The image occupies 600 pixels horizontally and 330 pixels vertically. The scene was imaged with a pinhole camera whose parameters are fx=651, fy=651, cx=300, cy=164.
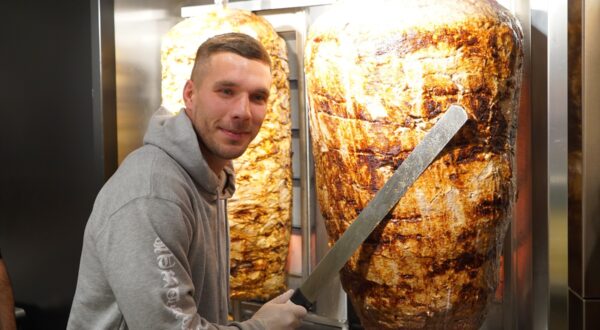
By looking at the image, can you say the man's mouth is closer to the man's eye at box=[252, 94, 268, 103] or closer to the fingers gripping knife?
the man's eye at box=[252, 94, 268, 103]

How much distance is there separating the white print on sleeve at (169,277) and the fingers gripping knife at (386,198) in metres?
0.40

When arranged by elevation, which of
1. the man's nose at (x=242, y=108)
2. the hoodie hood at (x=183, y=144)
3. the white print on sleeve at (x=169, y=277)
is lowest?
the white print on sleeve at (x=169, y=277)

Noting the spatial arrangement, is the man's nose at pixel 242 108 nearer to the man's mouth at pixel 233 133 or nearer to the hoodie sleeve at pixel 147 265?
the man's mouth at pixel 233 133

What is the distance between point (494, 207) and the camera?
5.75ft

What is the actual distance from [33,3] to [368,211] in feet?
5.46

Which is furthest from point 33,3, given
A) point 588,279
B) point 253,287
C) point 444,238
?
point 588,279

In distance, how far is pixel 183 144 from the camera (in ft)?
5.39

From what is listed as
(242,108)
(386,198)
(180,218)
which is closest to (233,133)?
(242,108)

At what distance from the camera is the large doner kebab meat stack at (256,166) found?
90.8 inches

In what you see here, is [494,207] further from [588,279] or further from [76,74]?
[76,74]

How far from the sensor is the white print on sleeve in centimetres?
143

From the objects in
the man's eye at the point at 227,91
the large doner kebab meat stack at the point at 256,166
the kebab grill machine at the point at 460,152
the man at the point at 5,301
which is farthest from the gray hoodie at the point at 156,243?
the man at the point at 5,301

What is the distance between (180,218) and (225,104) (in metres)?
0.36

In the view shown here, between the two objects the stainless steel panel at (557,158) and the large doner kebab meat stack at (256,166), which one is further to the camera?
the large doner kebab meat stack at (256,166)
